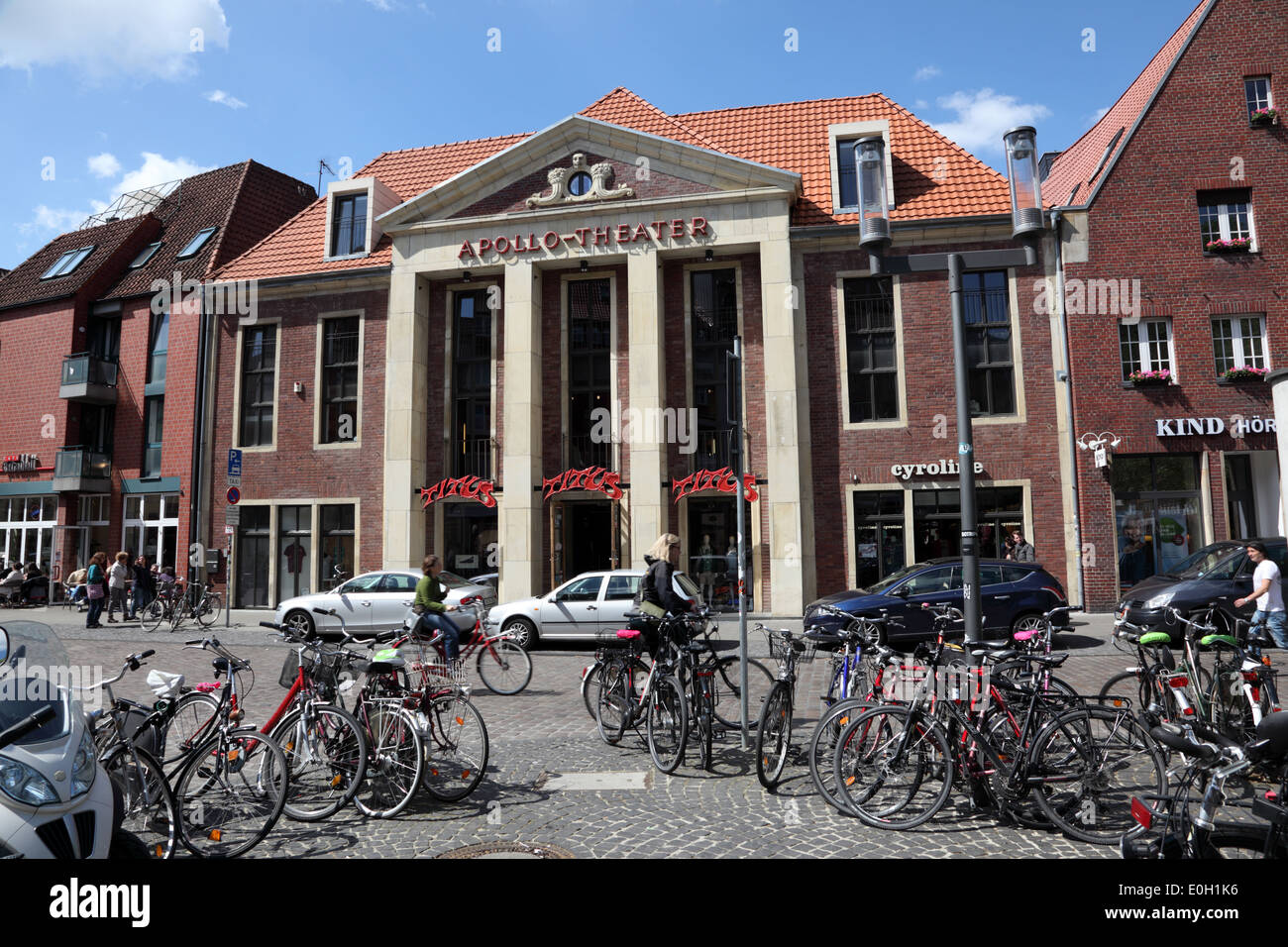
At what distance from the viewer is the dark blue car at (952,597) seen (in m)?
13.4

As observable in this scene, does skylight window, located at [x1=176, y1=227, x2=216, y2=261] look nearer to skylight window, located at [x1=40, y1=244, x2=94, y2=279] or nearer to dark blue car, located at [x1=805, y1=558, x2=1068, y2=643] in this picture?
skylight window, located at [x1=40, y1=244, x2=94, y2=279]

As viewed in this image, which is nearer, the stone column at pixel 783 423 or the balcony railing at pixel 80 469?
the stone column at pixel 783 423

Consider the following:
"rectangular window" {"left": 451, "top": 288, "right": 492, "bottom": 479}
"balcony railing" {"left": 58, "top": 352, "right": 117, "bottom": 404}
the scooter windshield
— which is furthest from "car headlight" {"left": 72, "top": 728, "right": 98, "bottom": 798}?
"balcony railing" {"left": 58, "top": 352, "right": 117, "bottom": 404}

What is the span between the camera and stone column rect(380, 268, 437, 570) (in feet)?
70.3

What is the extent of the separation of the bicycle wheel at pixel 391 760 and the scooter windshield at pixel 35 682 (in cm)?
189

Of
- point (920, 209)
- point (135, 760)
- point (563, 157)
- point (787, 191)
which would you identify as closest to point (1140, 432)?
point (920, 209)

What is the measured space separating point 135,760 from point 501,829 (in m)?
2.14

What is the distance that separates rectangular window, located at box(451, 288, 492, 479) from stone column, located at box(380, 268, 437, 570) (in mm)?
840

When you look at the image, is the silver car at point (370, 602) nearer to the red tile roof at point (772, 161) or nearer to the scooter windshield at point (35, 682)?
the red tile roof at point (772, 161)

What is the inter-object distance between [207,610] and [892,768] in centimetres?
1971

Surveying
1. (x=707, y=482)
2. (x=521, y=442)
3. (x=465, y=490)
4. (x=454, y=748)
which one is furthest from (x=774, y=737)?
(x=465, y=490)

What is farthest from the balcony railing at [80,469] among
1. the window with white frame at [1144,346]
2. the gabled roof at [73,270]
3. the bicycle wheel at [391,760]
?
the window with white frame at [1144,346]

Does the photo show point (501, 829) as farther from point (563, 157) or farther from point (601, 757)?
point (563, 157)

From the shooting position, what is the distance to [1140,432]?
1808 cm
